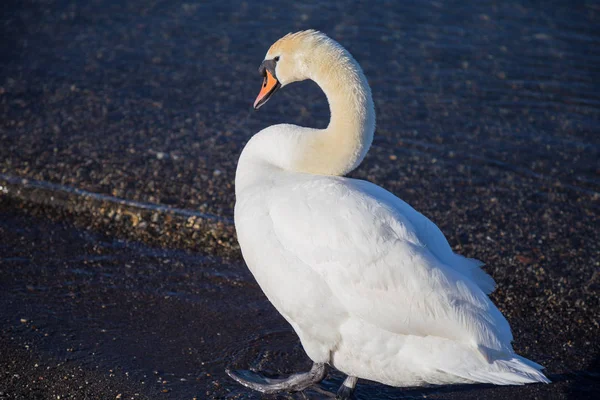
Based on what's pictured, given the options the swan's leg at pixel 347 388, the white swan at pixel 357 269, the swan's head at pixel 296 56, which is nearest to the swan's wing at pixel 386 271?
the white swan at pixel 357 269

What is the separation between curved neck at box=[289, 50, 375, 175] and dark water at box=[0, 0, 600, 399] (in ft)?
4.15

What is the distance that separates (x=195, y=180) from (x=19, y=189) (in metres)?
1.37

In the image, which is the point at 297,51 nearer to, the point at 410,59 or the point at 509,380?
the point at 509,380

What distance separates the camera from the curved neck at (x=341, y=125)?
402 centimetres

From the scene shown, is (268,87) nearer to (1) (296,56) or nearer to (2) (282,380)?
(1) (296,56)

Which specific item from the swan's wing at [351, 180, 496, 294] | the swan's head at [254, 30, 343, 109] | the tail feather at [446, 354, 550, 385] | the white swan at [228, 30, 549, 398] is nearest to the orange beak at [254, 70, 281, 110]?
the swan's head at [254, 30, 343, 109]

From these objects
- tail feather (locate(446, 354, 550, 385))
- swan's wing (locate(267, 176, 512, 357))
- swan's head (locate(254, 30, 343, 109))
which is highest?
swan's head (locate(254, 30, 343, 109))

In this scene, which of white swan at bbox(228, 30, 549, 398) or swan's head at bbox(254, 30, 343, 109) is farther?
swan's head at bbox(254, 30, 343, 109)

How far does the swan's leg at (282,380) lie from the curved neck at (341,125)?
1.15 metres

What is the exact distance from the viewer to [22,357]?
169 inches

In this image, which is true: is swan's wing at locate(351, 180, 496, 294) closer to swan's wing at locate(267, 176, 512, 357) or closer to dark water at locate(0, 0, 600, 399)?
swan's wing at locate(267, 176, 512, 357)

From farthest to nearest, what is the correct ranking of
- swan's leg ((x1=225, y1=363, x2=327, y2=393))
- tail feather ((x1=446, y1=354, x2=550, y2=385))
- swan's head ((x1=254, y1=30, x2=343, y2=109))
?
swan's leg ((x1=225, y1=363, x2=327, y2=393)), swan's head ((x1=254, y1=30, x2=343, y2=109)), tail feather ((x1=446, y1=354, x2=550, y2=385))

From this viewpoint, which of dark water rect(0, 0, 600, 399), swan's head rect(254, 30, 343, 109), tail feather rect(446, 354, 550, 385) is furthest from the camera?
dark water rect(0, 0, 600, 399)

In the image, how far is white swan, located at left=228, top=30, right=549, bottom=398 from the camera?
350cm
